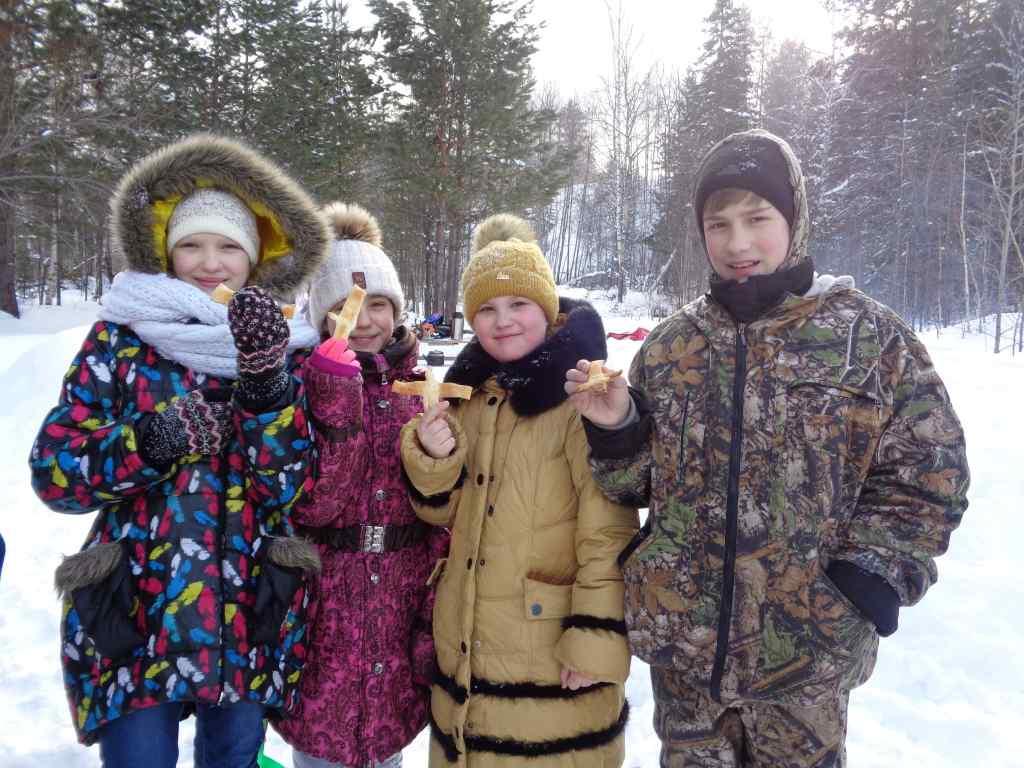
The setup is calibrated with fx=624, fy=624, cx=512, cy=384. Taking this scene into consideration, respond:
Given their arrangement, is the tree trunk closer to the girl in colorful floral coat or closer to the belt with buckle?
the girl in colorful floral coat

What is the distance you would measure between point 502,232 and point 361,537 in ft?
3.86

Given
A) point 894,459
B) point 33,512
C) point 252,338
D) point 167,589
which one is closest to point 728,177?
point 894,459

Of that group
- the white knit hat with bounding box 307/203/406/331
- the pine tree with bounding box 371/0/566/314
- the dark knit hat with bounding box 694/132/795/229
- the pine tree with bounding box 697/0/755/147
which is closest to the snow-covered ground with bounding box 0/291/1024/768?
the white knit hat with bounding box 307/203/406/331

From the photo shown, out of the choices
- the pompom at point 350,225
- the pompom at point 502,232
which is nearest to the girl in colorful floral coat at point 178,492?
the pompom at point 350,225

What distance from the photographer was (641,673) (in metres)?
3.22

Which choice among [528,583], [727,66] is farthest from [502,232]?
[727,66]

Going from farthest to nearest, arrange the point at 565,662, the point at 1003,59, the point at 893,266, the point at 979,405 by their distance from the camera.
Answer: the point at 893,266
the point at 1003,59
the point at 979,405
the point at 565,662

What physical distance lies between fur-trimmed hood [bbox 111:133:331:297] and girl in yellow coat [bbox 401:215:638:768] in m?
0.60

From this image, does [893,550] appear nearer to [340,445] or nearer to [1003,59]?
[340,445]

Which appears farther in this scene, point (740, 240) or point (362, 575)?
point (362, 575)

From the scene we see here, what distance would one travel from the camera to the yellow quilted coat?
176cm

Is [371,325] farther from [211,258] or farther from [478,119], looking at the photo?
[478,119]

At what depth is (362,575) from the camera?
1.93 m

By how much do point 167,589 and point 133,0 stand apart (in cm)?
2281
